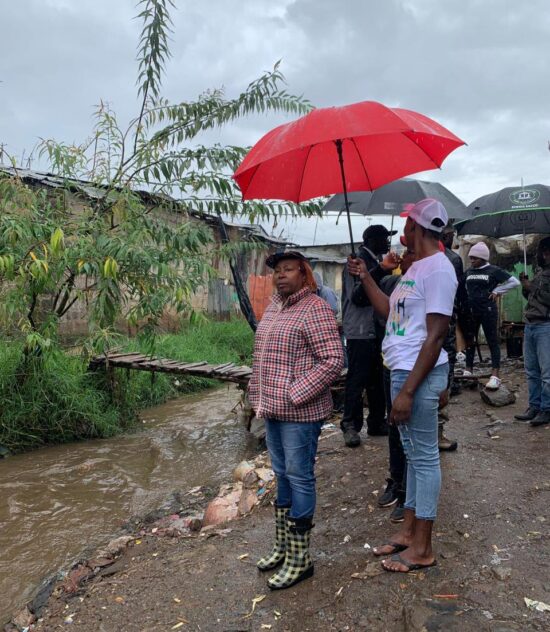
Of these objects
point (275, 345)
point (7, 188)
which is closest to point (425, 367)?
point (275, 345)

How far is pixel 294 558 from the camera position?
254 centimetres

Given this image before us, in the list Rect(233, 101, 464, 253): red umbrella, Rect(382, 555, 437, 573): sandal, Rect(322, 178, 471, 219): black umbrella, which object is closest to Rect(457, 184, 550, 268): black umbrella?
Rect(322, 178, 471, 219): black umbrella

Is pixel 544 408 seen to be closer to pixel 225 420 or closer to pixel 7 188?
pixel 225 420

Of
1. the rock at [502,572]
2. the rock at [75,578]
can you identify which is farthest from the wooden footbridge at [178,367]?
the rock at [502,572]

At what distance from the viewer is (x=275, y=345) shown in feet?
8.29

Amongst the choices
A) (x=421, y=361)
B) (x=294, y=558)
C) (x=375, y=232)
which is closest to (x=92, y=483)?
(x=294, y=558)

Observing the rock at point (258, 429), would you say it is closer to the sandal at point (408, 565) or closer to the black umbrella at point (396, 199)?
the black umbrella at point (396, 199)

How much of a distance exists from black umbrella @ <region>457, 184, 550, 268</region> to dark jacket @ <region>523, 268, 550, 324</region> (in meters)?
1.33

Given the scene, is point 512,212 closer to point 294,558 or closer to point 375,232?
point 375,232

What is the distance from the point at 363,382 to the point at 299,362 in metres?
1.94

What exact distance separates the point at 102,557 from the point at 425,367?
8.31ft

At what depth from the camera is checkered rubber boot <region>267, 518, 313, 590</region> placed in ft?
8.22

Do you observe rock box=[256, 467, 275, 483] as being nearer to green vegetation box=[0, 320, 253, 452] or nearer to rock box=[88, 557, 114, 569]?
rock box=[88, 557, 114, 569]

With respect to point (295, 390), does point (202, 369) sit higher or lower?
lower
